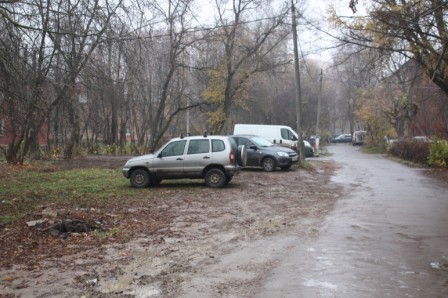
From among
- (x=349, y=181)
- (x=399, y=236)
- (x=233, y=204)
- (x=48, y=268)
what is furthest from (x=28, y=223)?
(x=349, y=181)

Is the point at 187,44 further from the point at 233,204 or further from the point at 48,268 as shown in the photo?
the point at 48,268

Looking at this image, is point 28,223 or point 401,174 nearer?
point 28,223

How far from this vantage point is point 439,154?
22266 mm

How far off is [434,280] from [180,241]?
4.03 m

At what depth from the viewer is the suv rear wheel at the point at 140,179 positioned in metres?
15.2

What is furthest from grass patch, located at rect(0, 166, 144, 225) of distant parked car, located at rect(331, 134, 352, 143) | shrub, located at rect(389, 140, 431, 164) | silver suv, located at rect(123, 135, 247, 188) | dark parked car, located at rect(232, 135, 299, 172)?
distant parked car, located at rect(331, 134, 352, 143)

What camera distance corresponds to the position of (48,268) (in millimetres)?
6254

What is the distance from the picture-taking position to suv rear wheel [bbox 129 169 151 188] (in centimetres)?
1516

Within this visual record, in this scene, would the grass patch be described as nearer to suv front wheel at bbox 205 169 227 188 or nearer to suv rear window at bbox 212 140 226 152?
suv front wheel at bbox 205 169 227 188

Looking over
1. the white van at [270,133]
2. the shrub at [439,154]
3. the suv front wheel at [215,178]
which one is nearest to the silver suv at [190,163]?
the suv front wheel at [215,178]

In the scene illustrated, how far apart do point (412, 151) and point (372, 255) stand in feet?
74.2

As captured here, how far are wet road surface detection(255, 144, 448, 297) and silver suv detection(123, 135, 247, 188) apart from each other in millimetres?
4031

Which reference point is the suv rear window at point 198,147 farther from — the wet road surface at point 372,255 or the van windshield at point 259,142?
the van windshield at point 259,142

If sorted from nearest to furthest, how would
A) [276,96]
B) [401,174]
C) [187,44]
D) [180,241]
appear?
1. [180,241]
2. [401,174]
3. [187,44]
4. [276,96]
